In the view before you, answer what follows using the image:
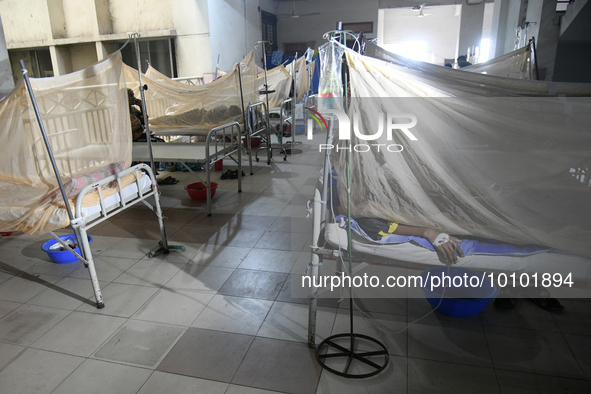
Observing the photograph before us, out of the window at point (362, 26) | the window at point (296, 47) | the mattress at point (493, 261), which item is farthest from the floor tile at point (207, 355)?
the window at point (362, 26)

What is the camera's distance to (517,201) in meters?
2.01

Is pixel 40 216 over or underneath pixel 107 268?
over

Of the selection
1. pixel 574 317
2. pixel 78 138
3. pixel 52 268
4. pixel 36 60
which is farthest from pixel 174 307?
pixel 36 60

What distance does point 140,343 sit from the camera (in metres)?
2.17

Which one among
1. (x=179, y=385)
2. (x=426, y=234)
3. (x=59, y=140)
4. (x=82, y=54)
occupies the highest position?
(x=82, y=54)

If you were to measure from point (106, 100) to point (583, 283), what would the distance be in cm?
331

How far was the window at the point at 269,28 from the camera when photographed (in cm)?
1264

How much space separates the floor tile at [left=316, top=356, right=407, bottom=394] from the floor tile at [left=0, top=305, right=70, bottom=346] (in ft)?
5.64

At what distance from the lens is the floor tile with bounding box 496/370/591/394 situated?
1.80 m

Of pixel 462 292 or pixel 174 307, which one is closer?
pixel 462 292

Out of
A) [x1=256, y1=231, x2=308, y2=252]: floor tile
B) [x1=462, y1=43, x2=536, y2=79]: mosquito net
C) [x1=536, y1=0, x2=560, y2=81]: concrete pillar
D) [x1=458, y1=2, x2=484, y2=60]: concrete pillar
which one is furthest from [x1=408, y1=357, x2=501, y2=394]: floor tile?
[x1=458, y1=2, x2=484, y2=60]: concrete pillar

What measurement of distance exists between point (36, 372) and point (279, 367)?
1269mm

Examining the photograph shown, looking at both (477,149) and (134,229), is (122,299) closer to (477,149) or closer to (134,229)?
(134,229)

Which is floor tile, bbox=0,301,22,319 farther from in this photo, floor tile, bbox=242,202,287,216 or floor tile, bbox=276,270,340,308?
floor tile, bbox=242,202,287,216
